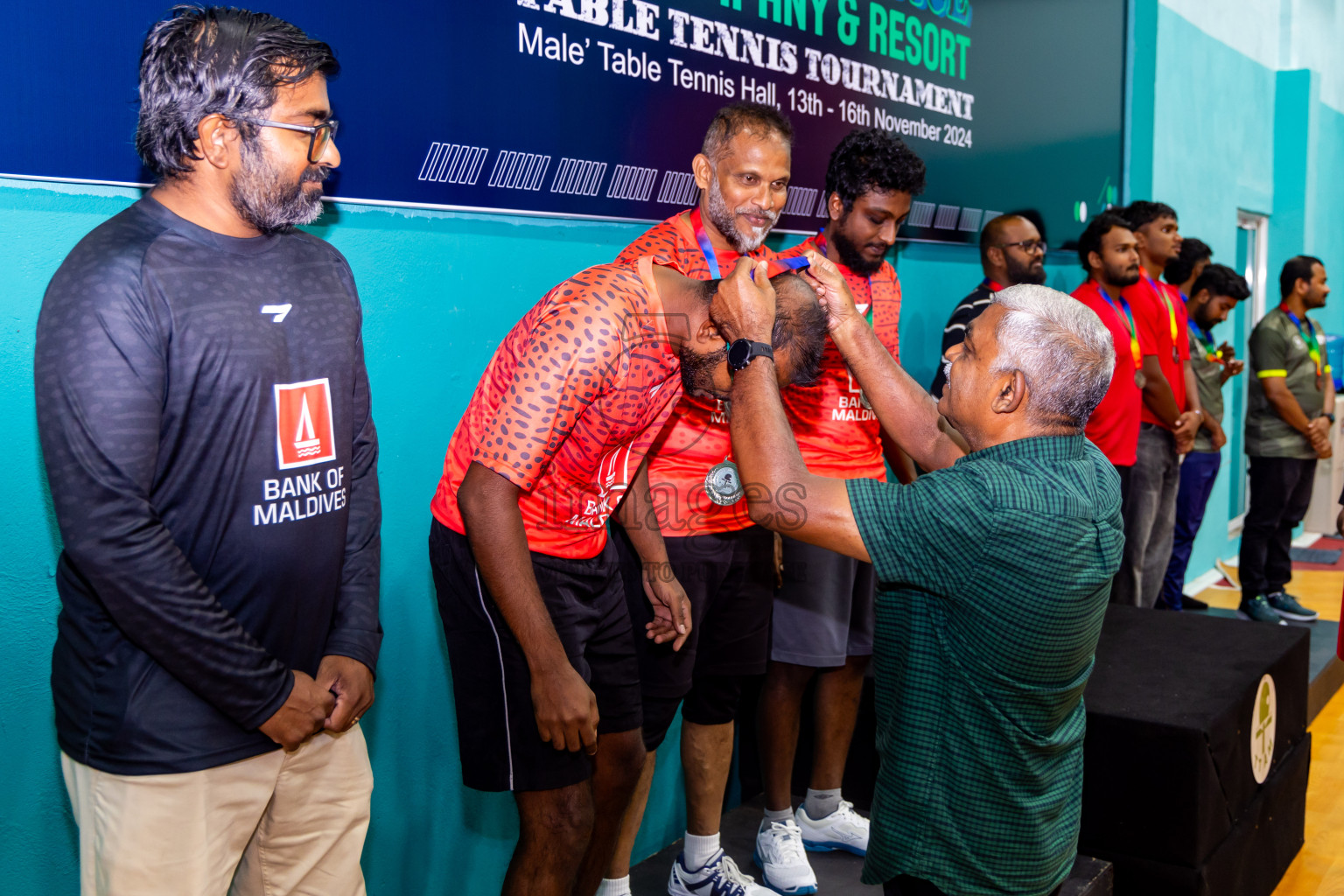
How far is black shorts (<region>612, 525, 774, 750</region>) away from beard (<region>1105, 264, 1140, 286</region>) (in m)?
2.45

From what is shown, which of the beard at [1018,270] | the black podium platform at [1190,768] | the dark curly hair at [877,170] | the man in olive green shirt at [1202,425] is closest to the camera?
the black podium platform at [1190,768]

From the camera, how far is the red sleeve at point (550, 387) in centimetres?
167

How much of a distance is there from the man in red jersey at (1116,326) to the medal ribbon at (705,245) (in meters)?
2.26

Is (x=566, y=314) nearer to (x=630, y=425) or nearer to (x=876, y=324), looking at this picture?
(x=630, y=425)

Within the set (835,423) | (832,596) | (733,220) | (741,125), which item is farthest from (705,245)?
(832,596)

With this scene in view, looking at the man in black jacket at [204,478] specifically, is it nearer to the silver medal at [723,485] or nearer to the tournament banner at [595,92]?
the tournament banner at [595,92]

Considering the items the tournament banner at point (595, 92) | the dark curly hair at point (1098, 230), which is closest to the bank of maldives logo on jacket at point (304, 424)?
the tournament banner at point (595, 92)

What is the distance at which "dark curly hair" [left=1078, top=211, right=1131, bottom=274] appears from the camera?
4.34 m

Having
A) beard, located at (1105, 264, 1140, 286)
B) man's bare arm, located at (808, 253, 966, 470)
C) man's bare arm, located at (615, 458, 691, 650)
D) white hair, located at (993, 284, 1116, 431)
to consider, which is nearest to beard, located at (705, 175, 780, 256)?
man's bare arm, located at (808, 253, 966, 470)

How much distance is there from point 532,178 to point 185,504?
1.24 metres

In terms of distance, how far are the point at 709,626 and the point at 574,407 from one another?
0.98 m

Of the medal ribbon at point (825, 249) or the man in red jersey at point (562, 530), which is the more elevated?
the medal ribbon at point (825, 249)

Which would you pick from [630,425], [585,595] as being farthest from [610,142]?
[585,595]

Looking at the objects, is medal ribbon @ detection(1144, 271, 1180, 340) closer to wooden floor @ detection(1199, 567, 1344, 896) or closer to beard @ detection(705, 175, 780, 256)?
wooden floor @ detection(1199, 567, 1344, 896)
